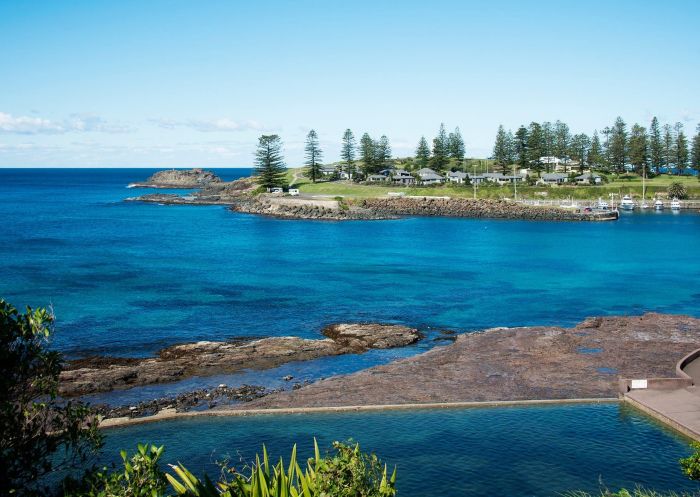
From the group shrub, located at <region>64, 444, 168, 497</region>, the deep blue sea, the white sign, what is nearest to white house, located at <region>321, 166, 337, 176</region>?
the deep blue sea

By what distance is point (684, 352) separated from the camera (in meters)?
36.1

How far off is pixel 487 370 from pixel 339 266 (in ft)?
117

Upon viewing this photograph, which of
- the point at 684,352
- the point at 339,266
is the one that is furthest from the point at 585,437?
the point at 339,266

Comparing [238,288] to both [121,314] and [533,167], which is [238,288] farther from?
[533,167]

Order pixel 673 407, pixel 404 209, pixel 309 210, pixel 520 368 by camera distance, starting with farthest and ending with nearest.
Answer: pixel 404 209, pixel 309 210, pixel 520 368, pixel 673 407

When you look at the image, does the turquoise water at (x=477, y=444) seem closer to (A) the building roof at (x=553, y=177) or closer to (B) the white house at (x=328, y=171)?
(A) the building roof at (x=553, y=177)

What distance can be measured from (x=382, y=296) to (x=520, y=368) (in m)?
19.9

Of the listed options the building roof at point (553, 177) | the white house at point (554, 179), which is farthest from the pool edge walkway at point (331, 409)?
the building roof at point (553, 177)

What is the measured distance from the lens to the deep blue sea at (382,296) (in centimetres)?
2406

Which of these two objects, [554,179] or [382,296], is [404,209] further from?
[382,296]

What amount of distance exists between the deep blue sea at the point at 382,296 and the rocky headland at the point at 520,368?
1.87 meters

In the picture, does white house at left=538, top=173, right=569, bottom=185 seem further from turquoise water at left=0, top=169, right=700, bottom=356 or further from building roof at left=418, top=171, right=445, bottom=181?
turquoise water at left=0, top=169, right=700, bottom=356

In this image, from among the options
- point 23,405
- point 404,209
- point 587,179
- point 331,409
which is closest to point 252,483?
point 23,405

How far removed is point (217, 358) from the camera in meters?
35.7
